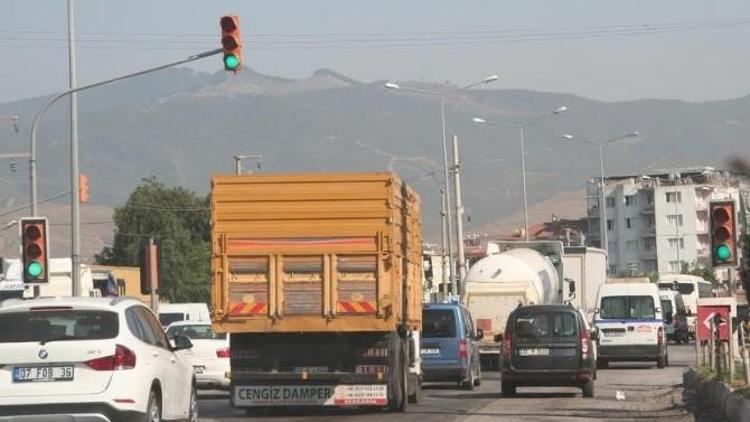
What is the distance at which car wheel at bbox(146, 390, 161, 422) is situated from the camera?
54.4 feet

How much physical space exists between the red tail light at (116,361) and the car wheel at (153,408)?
1.75 feet

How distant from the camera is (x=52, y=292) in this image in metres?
49.6

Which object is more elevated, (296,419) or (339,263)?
(339,263)

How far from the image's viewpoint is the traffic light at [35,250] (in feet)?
91.2

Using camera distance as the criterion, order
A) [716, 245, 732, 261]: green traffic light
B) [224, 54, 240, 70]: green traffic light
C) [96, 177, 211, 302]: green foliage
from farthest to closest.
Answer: [96, 177, 211, 302]: green foliage → [224, 54, 240, 70]: green traffic light → [716, 245, 732, 261]: green traffic light

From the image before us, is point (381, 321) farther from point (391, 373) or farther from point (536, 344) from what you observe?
point (536, 344)

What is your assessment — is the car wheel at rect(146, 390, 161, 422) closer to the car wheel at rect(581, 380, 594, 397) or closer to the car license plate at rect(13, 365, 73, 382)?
the car license plate at rect(13, 365, 73, 382)

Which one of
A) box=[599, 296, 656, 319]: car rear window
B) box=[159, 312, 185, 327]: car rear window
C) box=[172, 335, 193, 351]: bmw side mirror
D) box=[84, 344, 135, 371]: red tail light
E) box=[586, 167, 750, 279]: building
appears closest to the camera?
box=[84, 344, 135, 371]: red tail light

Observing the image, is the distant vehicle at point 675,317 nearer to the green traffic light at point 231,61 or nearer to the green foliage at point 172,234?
the green traffic light at point 231,61

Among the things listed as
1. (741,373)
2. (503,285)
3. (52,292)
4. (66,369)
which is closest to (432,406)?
(741,373)

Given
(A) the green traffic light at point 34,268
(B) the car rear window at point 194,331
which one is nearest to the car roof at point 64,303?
(A) the green traffic light at point 34,268

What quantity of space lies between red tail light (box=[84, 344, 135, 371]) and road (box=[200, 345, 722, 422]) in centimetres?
801

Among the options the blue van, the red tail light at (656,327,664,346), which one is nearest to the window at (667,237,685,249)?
the red tail light at (656,327,664,346)

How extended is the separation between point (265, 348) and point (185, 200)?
10763 cm
